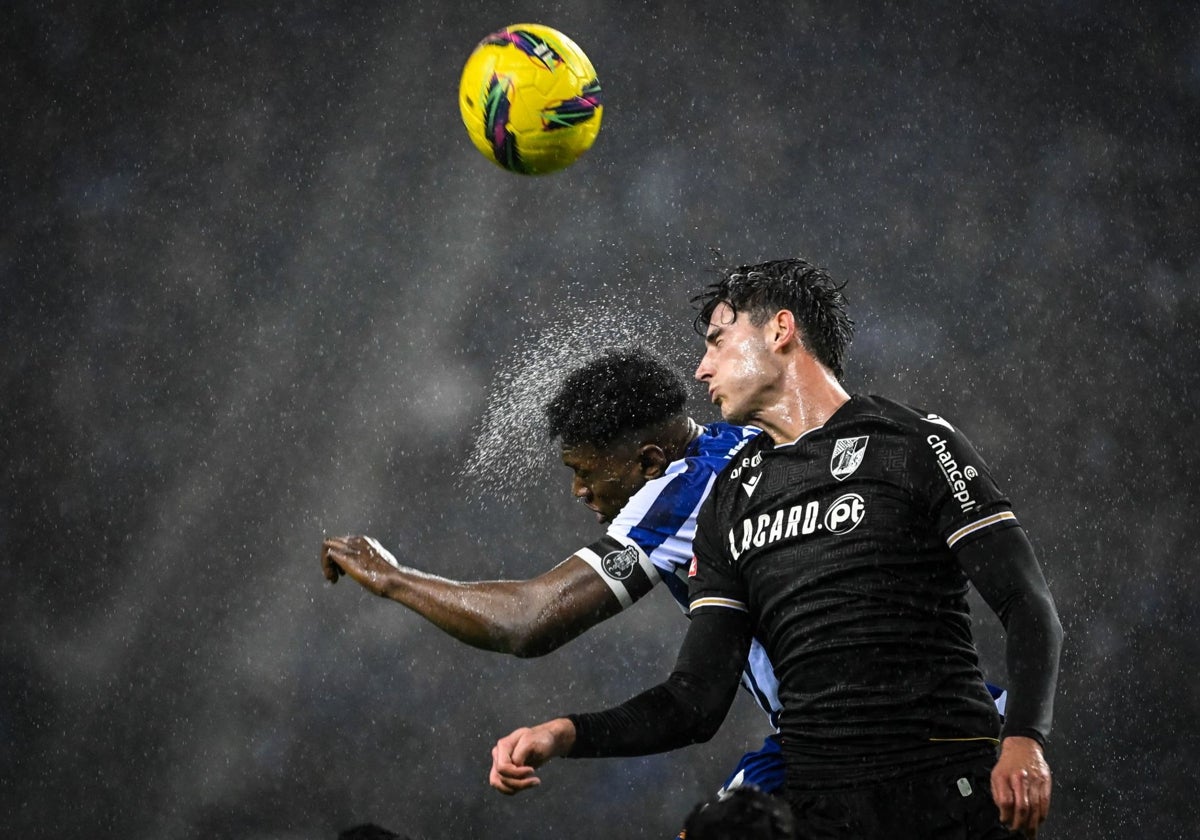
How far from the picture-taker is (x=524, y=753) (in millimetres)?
2551

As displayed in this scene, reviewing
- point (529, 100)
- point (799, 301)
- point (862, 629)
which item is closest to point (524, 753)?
point (862, 629)

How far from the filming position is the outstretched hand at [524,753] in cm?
251

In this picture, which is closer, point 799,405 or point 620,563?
point 799,405

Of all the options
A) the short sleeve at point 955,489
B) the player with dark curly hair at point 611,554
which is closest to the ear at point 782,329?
the short sleeve at point 955,489

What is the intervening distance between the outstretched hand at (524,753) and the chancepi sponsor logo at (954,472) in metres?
1.00

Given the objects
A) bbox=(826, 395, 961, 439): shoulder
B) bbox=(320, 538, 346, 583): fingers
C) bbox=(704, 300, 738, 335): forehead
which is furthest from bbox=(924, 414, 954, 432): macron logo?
bbox=(320, 538, 346, 583): fingers

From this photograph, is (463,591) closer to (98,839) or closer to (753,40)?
(98,839)

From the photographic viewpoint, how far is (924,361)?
693 centimetres

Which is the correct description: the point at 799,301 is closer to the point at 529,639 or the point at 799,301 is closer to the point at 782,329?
the point at 782,329

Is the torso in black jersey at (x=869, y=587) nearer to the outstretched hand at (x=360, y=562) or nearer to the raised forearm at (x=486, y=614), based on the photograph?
the raised forearm at (x=486, y=614)

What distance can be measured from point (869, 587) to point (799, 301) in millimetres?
897

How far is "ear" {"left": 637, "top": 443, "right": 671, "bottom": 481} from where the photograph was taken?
165 inches

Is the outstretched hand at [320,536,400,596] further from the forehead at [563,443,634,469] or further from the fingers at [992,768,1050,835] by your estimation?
the fingers at [992,768,1050,835]

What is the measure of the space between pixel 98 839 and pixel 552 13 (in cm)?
511
